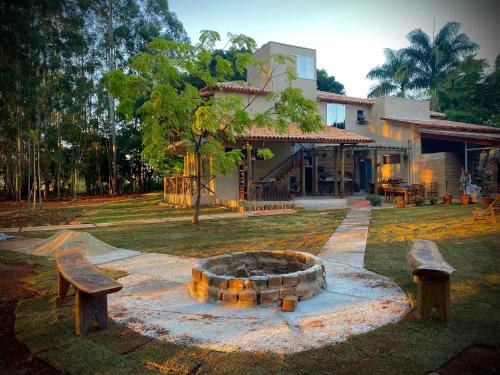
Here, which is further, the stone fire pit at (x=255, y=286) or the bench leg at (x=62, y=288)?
the bench leg at (x=62, y=288)

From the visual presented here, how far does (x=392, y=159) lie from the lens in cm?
2292

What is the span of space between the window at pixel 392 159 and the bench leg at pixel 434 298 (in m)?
20.3

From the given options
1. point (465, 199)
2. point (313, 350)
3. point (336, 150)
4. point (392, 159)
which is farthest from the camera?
point (392, 159)

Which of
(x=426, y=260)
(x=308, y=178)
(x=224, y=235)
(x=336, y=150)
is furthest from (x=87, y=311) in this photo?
(x=308, y=178)

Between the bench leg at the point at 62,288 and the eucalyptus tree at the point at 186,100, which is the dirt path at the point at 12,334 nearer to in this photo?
the bench leg at the point at 62,288

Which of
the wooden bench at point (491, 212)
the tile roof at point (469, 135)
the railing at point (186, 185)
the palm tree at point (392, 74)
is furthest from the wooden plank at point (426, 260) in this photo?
the palm tree at point (392, 74)

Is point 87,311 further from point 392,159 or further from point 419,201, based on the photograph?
point 392,159

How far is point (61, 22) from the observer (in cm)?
2339

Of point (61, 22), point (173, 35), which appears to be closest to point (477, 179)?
point (173, 35)

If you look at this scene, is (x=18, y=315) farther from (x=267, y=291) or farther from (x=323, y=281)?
(x=323, y=281)

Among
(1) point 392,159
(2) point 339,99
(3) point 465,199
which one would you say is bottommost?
(3) point 465,199

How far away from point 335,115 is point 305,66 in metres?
3.92

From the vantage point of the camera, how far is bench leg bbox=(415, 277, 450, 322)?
3.67m

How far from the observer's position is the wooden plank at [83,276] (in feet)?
11.1
